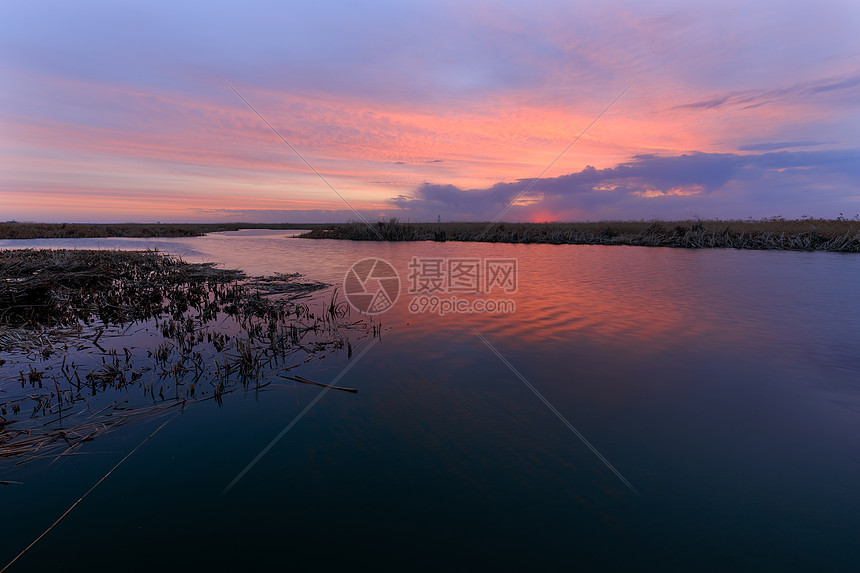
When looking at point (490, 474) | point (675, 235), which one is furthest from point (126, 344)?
point (675, 235)

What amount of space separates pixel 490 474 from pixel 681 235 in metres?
45.2

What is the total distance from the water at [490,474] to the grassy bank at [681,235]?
3450cm

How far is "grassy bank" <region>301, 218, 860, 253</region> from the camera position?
3425 cm

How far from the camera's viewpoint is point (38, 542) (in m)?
3.81

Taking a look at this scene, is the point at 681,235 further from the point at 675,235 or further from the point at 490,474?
the point at 490,474

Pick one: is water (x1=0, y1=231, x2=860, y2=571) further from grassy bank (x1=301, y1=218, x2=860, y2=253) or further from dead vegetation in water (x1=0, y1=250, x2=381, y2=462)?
grassy bank (x1=301, y1=218, x2=860, y2=253)

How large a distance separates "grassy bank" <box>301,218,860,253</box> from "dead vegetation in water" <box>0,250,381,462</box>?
38189 millimetres

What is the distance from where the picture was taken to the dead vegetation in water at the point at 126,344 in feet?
A: 20.1

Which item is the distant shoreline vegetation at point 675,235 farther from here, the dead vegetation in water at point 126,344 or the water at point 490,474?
the dead vegetation in water at point 126,344

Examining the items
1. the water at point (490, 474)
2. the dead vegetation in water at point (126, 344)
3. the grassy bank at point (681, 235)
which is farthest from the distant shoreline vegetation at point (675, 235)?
the dead vegetation in water at point (126, 344)

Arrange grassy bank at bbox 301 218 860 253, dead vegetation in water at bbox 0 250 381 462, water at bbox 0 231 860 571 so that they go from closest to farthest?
1. water at bbox 0 231 860 571
2. dead vegetation in water at bbox 0 250 381 462
3. grassy bank at bbox 301 218 860 253

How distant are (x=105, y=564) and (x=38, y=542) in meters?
0.89

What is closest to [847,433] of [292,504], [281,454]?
[292,504]

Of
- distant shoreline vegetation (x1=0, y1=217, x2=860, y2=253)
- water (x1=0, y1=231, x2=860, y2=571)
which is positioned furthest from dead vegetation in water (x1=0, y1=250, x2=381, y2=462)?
distant shoreline vegetation (x1=0, y1=217, x2=860, y2=253)
